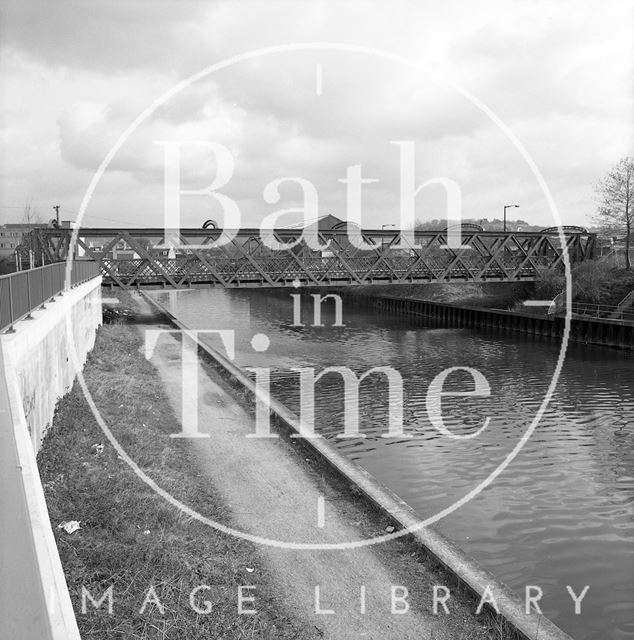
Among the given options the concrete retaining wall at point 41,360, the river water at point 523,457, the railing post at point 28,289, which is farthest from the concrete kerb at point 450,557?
the railing post at point 28,289

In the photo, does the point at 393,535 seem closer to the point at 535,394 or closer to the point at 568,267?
the point at 535,394

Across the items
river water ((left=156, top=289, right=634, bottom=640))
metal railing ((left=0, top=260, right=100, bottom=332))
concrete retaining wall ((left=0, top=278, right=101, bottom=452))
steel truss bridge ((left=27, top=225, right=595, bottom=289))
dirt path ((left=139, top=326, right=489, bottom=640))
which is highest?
steel truss bridge ((left=27, top=225, right=595, bottom=289))

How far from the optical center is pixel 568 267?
52.0 metres

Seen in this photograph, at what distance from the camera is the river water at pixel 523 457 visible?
32.1 ft

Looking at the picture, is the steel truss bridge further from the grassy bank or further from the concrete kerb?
the concrete kerb

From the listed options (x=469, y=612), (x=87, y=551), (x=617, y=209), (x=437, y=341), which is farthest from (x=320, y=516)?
(x=617, y=209)

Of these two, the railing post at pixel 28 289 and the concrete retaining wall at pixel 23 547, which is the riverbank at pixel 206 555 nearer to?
the railing post at pixel 28 289

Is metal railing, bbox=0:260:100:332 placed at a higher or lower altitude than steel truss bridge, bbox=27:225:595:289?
lower

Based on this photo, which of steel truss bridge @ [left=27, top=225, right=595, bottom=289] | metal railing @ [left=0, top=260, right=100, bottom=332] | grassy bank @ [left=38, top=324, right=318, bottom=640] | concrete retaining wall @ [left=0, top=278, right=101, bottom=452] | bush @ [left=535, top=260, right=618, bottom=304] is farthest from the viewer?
steel truss bridge @ [left=27, top=225, right=595, bottom=289]

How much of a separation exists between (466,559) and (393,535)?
122cm

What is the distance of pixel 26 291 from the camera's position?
40.6ft

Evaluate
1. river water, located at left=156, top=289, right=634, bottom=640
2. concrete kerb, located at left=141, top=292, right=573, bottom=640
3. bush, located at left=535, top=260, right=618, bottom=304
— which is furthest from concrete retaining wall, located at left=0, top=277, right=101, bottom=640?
bush, located at left=535, top=260, right=618, bottom=304

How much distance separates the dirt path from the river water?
2276 millimetres

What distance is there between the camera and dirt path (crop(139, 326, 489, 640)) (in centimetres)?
693
